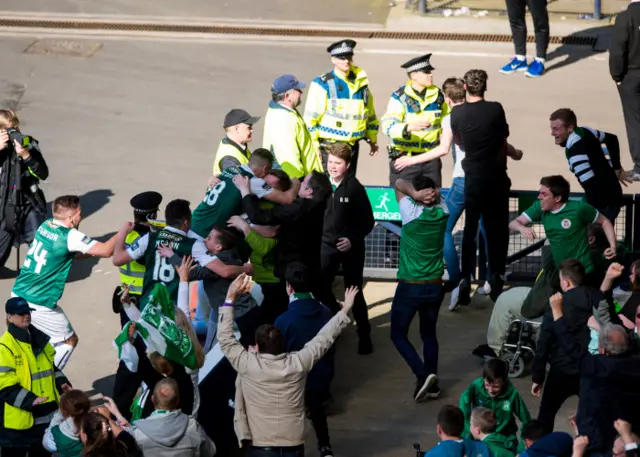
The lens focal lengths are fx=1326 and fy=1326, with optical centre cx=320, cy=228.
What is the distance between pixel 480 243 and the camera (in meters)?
12.9

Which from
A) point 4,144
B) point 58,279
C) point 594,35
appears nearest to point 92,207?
point 4,144

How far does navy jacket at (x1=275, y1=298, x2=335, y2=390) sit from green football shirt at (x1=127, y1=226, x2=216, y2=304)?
39.5 inches

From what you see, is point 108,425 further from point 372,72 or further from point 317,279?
point 372,72

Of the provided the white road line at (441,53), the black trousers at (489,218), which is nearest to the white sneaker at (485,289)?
the black trousers at (489,218)

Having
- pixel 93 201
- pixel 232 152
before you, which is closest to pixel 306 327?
pixel 232 152

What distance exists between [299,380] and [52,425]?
1649mm

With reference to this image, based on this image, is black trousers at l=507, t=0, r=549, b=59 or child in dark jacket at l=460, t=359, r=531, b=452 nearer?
child in dark jacket at l=460, t=359, r=531, b=452

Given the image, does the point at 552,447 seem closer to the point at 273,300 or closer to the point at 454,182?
the point at 273,300

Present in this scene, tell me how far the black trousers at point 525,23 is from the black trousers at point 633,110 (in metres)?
3.25

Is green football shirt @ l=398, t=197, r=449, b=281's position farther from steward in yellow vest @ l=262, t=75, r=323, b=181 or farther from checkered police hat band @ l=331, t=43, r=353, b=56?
checkered police hat band @ l=331, t=43, r=353, b=56

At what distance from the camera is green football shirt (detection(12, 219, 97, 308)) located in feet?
34.7

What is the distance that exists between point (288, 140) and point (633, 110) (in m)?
4.17

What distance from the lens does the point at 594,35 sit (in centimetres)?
1880

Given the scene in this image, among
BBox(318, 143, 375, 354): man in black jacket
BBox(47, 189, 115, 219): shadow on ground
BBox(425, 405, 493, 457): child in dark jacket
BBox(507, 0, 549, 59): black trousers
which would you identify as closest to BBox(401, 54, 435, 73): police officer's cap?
BBox(318, 143, 375, 354): man in black jacket
